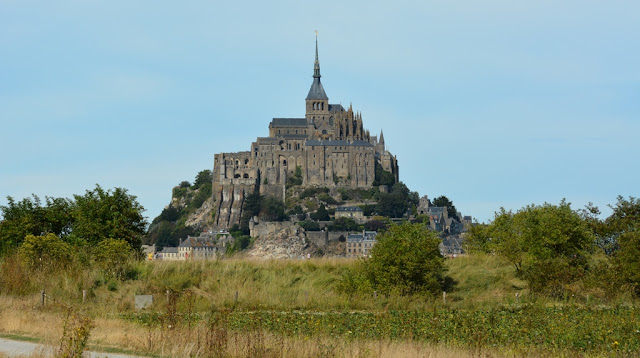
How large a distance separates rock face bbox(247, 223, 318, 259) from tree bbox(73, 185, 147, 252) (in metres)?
70.9

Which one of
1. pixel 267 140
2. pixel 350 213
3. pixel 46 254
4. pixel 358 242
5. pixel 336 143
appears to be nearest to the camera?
pixel 46 254

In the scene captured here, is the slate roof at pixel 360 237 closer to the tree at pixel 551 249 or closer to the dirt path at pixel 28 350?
the tree at pixel 551 249

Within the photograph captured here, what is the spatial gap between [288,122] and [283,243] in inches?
1205

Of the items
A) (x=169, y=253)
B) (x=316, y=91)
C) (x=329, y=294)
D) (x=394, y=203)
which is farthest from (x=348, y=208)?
(x=329, y=294)

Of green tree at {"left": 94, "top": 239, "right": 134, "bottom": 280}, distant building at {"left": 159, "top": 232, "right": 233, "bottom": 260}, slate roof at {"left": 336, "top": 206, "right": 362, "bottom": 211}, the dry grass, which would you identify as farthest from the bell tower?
the dry grass

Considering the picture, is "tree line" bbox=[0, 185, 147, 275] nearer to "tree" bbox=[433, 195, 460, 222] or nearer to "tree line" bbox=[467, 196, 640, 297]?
"tree line" bbox=[467, 196, 640, 297]

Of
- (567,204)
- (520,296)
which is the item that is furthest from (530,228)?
(520,296)

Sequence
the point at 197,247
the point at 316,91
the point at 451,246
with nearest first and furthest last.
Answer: the point at 451,246 < the point at 197,247 < the point at 316,91

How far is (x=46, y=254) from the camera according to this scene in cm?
2294

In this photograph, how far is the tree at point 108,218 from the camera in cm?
2848

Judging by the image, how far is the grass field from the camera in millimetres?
11812

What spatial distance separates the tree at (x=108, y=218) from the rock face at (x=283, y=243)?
2793 inches

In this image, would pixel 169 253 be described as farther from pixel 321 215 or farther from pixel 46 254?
pixel 46 254

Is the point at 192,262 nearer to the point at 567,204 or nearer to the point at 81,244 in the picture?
the point at 81,244
